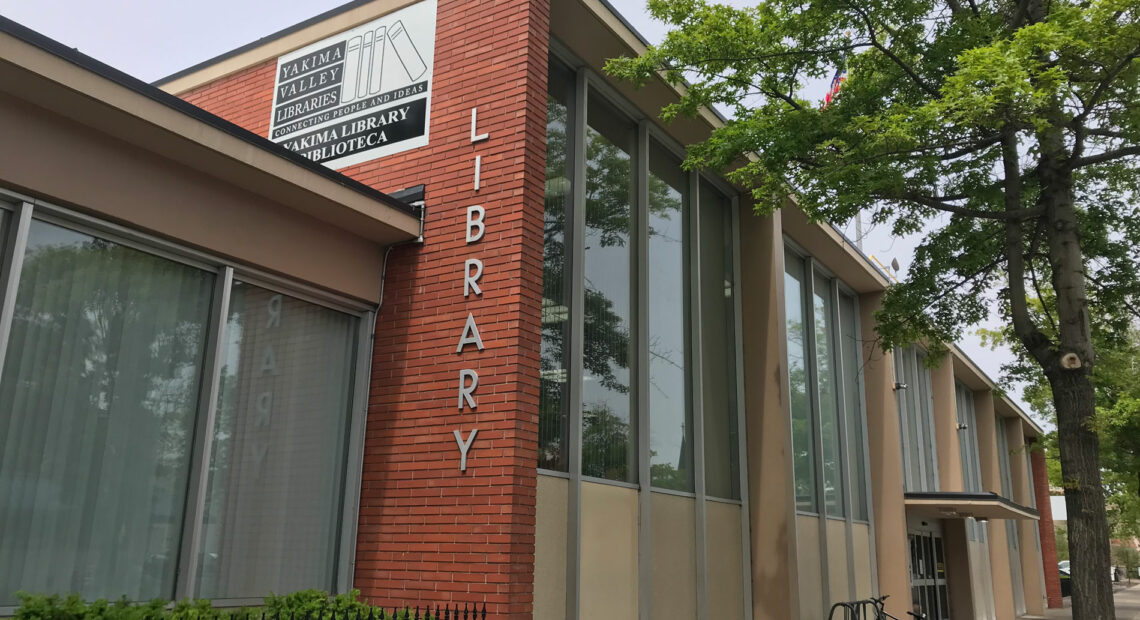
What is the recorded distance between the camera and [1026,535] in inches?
1315

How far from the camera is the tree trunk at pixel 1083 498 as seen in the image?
30.4 ft

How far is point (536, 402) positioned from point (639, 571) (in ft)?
9.84

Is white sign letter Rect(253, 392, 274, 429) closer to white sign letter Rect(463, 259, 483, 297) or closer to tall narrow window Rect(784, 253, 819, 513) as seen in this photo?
white sign letter Rect(463, 259, 483, 297)

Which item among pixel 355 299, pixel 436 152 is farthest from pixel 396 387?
pixel 436 152

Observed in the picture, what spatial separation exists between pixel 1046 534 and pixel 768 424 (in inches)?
1305

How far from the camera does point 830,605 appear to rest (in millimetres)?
15562

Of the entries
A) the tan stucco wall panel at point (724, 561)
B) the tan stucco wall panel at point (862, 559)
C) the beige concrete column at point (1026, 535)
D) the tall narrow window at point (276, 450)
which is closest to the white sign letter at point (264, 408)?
the tall narrow window at point (276, 450)

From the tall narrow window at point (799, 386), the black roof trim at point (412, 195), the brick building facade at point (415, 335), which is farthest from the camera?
the tall narrow window at point (799, 386)

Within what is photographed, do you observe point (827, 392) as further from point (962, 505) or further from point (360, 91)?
point (360, 91)

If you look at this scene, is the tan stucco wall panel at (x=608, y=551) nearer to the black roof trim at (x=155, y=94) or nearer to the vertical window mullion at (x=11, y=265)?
the black roof trim at (x=155, y=94)

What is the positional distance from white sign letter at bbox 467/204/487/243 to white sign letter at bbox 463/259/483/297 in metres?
0.24

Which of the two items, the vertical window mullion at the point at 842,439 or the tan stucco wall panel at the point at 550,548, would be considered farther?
the vertical window mullion at the point at 842,439

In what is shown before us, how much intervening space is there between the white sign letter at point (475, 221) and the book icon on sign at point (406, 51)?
1.93 metres

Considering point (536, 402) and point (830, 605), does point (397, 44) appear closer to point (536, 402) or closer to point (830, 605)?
point (536, 402)
